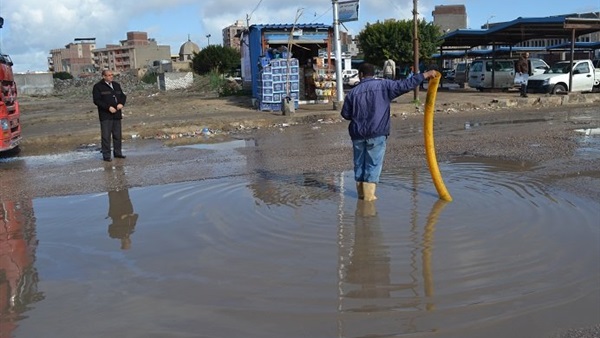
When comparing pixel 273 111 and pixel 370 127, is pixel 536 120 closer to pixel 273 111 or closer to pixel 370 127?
pixel 273 111

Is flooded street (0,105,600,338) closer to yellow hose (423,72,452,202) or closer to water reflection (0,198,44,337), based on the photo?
water reflection (0,198,44,337)

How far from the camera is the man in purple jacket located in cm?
660

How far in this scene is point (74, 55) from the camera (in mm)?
187125

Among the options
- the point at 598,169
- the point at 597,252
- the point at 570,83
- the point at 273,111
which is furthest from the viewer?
the point at 570,83

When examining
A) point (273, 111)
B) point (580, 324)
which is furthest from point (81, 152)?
point (580, 324)

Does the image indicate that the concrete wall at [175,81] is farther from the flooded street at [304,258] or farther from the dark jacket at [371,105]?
the dark jacket at [371,105]

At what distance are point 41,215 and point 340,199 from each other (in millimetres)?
3681

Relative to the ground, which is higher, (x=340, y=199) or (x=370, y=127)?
(x=370, y=127)

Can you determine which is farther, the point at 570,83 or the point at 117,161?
the point at 570,83

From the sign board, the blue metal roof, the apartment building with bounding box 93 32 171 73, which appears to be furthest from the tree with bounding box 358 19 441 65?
the apartment building with bounding box 93 32 171 73

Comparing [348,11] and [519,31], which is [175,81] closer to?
[519,31]

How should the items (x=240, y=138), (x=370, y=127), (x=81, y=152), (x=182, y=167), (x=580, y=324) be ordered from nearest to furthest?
(x=580, y=324)
(x=370, y=127)
(x=182, y=167)
(x=81, y=152)
(x=240, y=138)

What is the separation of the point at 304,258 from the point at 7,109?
31.2 ft

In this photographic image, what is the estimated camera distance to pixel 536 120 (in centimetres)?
1602
